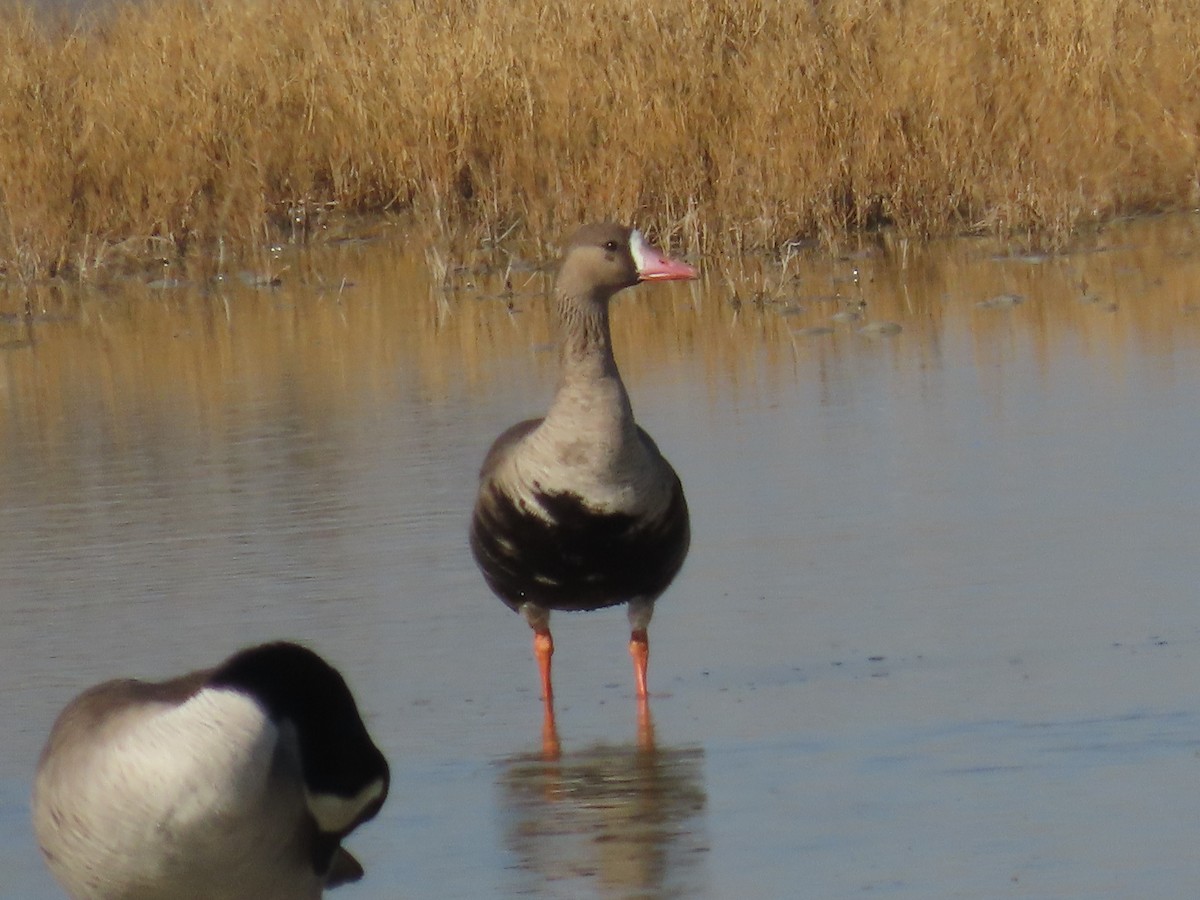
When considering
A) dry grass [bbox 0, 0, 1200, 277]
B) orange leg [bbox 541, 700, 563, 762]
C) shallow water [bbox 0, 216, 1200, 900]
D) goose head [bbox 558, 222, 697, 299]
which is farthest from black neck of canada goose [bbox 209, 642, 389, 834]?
dry grass [bbox 0, 0, 1200, 277]

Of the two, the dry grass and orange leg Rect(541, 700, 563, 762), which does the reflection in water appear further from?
the dry grass

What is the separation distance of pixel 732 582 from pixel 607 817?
1.93 metres

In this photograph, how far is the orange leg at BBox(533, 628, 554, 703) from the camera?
249 inches

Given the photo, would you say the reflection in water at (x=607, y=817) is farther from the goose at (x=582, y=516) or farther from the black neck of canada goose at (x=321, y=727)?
the black neck of canada goose at (x=321, y=727)

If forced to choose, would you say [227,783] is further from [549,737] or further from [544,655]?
[544,655]

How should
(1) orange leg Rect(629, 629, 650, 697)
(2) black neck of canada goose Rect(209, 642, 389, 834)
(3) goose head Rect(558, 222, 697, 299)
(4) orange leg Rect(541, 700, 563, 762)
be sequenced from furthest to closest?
(3) goose head Rect(558, 222, 697, 299)
(1) orange leg Rect(629, 629, 650, 697)
(4) orange leg Rect(541, 700, 563, 762)
(2) black neck of canada goose Rect(209, 642, 389, 834)

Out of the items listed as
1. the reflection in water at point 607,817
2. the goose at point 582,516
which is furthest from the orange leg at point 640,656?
the reflection in water at point 607,817

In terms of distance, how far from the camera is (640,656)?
634 cm

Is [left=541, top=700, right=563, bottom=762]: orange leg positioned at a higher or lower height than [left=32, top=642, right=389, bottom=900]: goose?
lower

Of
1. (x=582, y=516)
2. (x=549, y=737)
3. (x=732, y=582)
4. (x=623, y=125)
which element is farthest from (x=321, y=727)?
(x=623, y=125)

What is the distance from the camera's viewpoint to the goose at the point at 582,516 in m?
6.34

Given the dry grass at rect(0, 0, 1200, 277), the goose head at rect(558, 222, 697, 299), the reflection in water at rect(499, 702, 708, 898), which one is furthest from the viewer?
the dry grass at rect(0, 0, 1200, 277)

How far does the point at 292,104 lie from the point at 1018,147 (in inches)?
233

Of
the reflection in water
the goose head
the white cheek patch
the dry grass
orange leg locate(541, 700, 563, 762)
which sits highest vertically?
the dry grass
